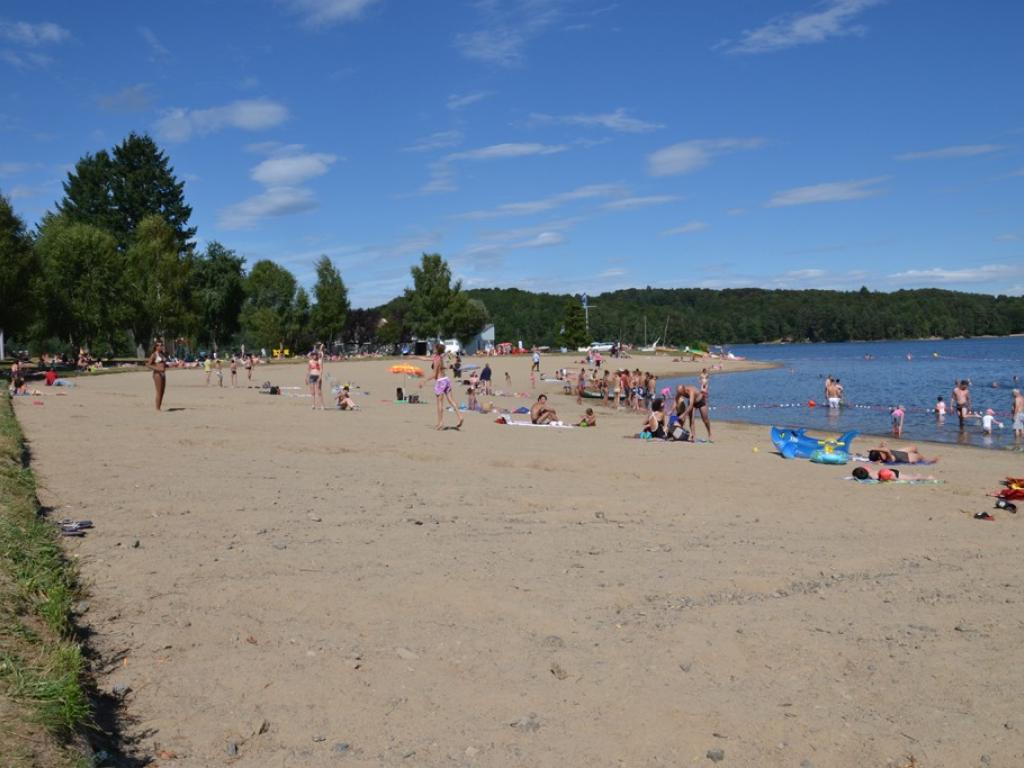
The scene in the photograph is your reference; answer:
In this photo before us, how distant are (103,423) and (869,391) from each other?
3468 centimetres

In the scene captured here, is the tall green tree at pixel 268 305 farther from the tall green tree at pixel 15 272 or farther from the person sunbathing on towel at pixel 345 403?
the person sunbathing on towel at pixel 345 403

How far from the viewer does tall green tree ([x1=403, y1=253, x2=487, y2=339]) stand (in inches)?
3000

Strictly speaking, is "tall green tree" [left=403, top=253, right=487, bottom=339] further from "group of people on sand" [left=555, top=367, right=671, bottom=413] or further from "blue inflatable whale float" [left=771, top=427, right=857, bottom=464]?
"blue inflatable whale float" [left=771, top=427, right=857, bottom=464]

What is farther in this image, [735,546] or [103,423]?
[103,423]

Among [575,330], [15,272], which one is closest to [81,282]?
[15,272]

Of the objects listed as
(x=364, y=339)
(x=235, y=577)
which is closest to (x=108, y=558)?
(x=235, y=577)

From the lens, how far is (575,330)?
89062 millimetres

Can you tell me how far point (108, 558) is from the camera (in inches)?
233

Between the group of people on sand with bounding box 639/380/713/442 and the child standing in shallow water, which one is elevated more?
the group of people on sand with bounding box 639/380/713/442

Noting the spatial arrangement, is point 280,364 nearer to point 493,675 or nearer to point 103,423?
point 103,423

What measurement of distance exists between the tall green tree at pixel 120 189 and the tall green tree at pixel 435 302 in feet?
72.7

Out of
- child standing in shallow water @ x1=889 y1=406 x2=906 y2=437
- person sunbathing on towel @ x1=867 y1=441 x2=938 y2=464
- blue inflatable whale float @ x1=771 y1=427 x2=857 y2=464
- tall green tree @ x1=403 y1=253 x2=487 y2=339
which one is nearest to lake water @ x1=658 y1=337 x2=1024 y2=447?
child standing in shallow water @ x1=889 y1=406 x2=906 y2=437

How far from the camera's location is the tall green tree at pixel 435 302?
250 feet

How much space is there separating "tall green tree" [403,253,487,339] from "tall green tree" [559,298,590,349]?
14967mm
